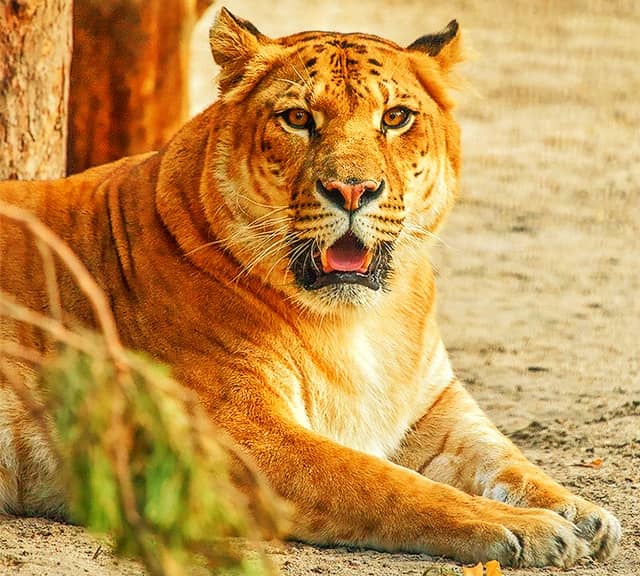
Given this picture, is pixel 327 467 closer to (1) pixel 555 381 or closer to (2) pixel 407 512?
(2) pixel 407 512

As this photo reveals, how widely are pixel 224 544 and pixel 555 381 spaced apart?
3.87 metres

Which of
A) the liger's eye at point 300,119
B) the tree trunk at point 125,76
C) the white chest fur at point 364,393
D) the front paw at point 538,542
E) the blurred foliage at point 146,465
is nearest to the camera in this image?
the blurred foliage at point 146,465

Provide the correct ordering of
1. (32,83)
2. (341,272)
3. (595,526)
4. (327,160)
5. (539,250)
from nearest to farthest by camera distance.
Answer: (595,526) < (327,160) < (341,272) < (32,83) < (539,250)

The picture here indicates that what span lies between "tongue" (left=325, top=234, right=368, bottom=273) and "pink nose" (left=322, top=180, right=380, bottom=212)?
0.13 m

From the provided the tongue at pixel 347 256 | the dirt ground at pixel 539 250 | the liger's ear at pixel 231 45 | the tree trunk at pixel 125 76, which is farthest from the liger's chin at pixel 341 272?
the tree trunk at pixel 125 76

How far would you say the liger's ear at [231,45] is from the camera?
4.45 meters

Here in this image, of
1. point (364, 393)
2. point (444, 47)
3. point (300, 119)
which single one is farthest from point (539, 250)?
point (300, 119)

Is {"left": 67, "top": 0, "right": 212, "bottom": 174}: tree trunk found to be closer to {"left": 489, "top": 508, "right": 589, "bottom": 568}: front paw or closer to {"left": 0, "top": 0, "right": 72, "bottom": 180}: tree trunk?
{"left": 0, "top": 0, "right": 72, "bottom": 180}: tree trunk

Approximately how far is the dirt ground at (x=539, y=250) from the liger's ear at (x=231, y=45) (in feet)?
2.55

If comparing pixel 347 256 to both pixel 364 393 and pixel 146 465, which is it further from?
pixel 146 465

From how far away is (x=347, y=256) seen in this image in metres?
4.20

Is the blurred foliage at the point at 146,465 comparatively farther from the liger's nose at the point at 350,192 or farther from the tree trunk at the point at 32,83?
the tree trunk at the point at 32,83

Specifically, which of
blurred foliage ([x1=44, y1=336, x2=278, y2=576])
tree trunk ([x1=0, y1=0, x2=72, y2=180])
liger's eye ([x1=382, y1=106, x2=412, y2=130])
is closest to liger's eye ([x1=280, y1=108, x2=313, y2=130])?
liger's eye ([x1=382, y1=106, x2=412, y2=130])

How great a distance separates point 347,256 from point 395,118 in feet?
1.54
